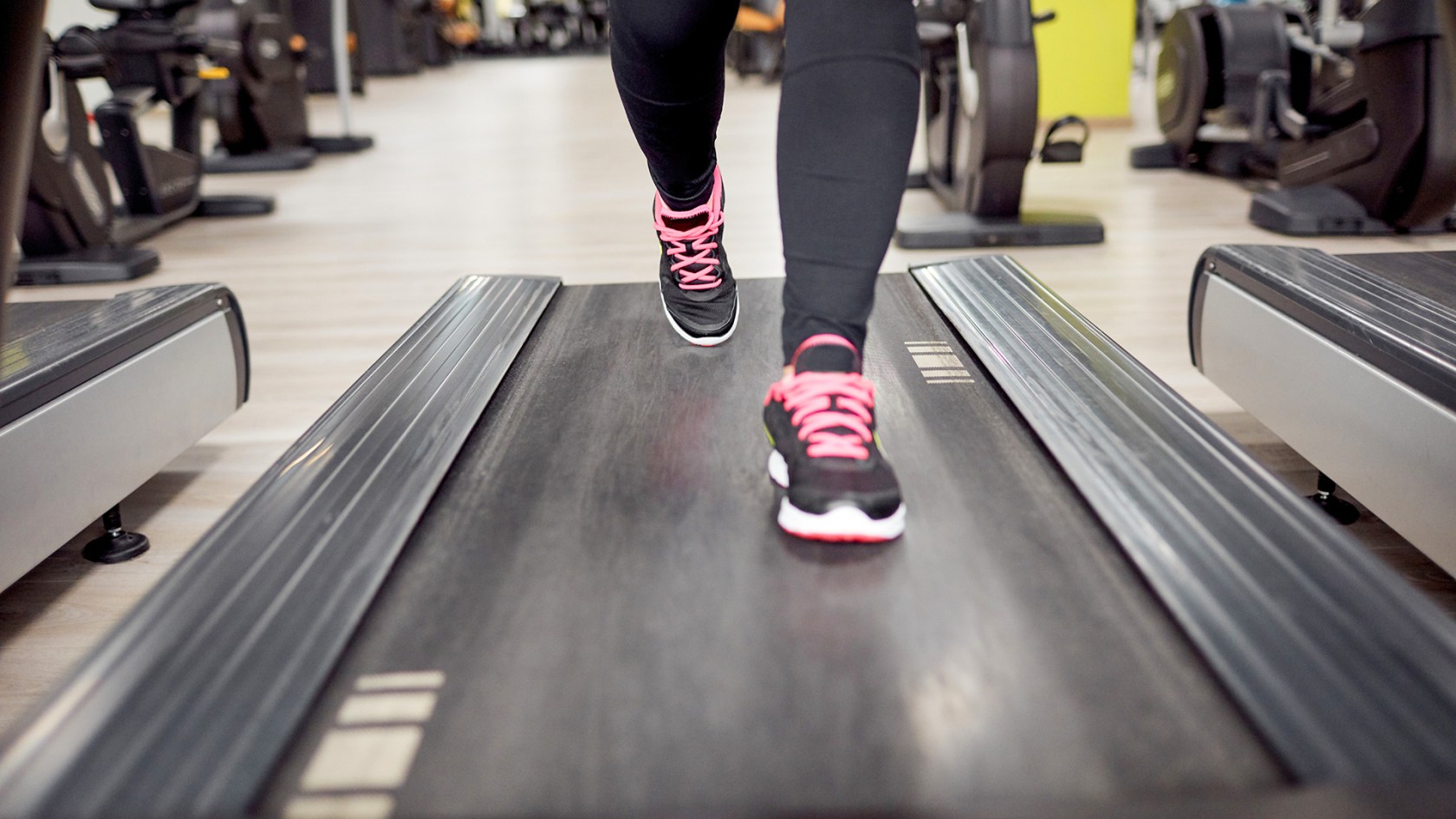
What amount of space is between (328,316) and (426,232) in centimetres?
96

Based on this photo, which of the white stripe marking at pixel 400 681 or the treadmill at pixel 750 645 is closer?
the treadmill at pixel 750 645

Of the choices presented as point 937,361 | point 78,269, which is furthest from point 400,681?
point 78,269

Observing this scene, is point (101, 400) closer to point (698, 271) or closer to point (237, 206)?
point (698, 271)

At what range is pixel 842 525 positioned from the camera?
81cm

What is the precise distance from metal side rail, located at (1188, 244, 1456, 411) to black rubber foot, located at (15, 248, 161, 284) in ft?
8.46

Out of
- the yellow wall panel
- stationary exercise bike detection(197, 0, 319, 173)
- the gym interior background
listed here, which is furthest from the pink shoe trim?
the yellow wall panel

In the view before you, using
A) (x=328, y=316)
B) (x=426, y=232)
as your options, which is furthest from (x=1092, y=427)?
(x=426, y=232)

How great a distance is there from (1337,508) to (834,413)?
2.77ft

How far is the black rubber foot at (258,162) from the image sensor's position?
178 inches

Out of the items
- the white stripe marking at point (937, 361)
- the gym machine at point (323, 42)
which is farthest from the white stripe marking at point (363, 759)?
the gym machine at point (323, 42)

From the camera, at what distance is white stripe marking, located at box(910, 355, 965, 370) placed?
1.29 m

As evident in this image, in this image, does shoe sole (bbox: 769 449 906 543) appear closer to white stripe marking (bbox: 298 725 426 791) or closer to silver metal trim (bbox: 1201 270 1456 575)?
white stripe marking (bbox: 298 725 426 791)

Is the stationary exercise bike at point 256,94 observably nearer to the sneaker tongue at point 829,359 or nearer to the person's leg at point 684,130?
the person's leg at point 684,130

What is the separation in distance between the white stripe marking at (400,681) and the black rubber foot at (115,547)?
2.67ft
